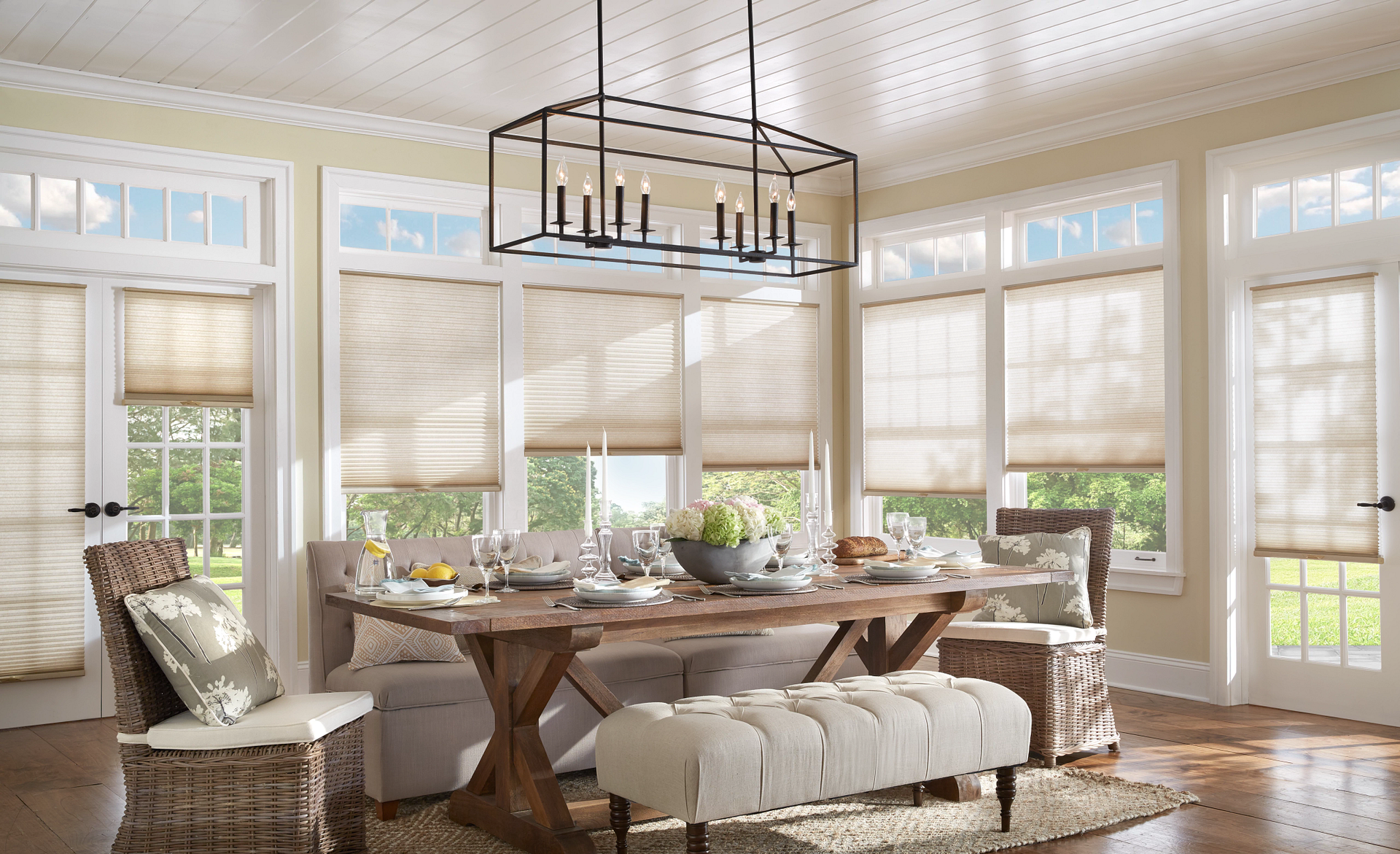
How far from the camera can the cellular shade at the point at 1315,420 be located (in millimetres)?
4941

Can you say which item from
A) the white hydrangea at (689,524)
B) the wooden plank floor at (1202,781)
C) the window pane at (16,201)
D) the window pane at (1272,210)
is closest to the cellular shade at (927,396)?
the window pane at (1272,210)

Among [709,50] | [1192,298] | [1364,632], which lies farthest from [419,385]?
[1364,632]

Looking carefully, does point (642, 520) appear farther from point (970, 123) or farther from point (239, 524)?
point (970, 123)

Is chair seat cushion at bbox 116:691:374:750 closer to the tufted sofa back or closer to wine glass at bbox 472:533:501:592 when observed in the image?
wine glass at bbox 472:533:501:592

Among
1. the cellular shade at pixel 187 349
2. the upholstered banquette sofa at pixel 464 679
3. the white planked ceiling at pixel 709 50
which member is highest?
the white planked ceiling at pixel 709 50

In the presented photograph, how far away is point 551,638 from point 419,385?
9.56ft

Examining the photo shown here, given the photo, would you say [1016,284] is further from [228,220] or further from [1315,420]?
[228,220]

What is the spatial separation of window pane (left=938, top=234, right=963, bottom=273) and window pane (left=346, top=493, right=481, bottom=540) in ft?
9.29

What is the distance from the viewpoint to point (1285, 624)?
17.1ft

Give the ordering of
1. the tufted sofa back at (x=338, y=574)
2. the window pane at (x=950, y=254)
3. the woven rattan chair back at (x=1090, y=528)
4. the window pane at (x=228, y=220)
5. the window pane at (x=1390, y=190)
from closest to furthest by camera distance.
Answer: the tufted sofa back at (x=338, y=574) < the woven rattan chair back at (x=1090, y=528) < the window pane at (x=1390, y=190) < the window pane at (x=228, y=220) < the window pane at (x=950, y=254)

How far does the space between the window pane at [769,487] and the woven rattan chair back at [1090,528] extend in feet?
7.38

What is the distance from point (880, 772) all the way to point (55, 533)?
3.75 m

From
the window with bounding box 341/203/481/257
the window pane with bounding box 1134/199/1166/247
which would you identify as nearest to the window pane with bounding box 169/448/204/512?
the window with bounding box 341/203/481/257

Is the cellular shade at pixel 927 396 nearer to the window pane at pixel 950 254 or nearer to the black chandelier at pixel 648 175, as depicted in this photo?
the window pane at pixel 950 254
